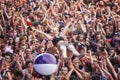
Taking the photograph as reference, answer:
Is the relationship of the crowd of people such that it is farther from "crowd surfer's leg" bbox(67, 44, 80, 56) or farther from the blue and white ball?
the blue and white ball

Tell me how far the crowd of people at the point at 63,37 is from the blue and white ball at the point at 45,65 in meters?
0.45

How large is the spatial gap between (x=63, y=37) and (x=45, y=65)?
2410 millimetres

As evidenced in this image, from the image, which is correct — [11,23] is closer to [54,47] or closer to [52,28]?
[52,28]

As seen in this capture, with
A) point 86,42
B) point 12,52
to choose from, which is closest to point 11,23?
point 12,52

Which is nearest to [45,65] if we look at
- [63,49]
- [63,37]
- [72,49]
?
[63,49]

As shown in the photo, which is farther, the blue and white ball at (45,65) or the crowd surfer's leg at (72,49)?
the crowd surfer's leg at (72,49)

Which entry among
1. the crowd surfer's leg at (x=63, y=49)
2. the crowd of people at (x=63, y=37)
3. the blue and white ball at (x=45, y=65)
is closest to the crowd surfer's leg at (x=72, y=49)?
the crowd of people at (x=63, y=37)

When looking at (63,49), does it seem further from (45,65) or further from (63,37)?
(45,65)

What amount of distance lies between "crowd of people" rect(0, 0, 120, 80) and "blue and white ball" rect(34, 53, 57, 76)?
1.48 feet

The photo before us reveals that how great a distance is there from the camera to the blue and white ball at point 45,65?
10.0 meters

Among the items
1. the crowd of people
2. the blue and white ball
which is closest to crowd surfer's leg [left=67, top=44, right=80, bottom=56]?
the crowd of people

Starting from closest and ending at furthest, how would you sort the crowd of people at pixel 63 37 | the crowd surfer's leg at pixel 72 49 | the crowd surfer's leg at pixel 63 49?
the crowd of people at pixel 63 37 → the crowd surfer's leg at pixel 63 49 → the crowd surfer's leg at pixel 72 49

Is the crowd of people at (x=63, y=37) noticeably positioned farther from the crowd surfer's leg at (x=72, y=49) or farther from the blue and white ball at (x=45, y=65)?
the blue and white ball at (x=45, y=65)

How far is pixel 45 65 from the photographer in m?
10.0
